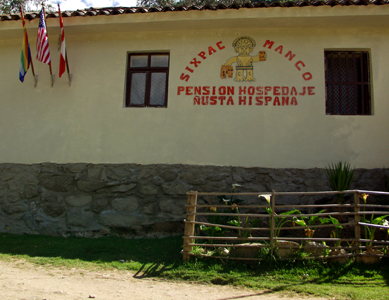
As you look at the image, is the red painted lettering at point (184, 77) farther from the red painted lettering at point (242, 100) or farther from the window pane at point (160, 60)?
the red painted lettering at point (242, 100)

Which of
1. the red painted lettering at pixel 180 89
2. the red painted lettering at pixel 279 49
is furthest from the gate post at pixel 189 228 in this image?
A: the red painted lettering at pixel 279 49

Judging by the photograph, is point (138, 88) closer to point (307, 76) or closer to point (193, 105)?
point (193, 105)

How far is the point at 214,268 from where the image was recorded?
4.62 meters

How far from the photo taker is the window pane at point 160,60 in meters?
7.28

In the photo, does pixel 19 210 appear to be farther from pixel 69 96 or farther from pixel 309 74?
pixel 309 74

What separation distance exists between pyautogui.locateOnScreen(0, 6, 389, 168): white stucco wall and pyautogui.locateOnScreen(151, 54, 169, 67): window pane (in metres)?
0.20

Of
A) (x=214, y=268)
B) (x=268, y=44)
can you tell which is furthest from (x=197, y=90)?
→ (x=214, y=268)

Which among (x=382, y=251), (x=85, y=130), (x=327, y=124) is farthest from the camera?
(x=85, y=130)

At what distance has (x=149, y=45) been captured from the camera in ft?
23.6

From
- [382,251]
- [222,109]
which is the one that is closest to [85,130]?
[222,109]

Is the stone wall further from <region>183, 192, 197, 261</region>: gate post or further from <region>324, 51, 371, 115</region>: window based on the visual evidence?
<region>183, 192, 197, 261</region>: gate post

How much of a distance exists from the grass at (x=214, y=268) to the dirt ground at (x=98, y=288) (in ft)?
0.62

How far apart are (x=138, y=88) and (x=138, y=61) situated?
0.62m

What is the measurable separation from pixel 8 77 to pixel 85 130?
230 centimetres
